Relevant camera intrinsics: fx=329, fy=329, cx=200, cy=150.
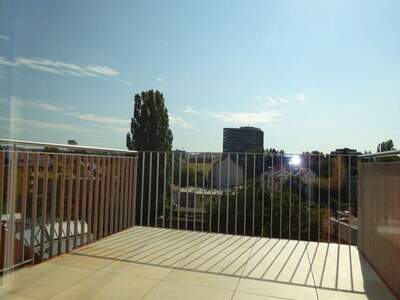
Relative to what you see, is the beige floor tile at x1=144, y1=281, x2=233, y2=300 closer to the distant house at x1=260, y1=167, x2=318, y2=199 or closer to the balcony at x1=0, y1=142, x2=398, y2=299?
the balcony at x1=0, y1=142, x2=398, y2=299

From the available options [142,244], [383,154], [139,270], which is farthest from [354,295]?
[142,244]

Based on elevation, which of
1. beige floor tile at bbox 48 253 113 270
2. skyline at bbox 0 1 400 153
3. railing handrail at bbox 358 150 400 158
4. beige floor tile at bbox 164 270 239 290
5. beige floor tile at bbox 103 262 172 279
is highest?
skyline at bbox 0 1 400 153

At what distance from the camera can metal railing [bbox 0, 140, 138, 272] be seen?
8.05 feet

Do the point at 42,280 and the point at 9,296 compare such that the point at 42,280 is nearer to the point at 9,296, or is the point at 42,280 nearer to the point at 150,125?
the point at 9,296

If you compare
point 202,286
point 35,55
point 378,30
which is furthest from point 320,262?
point 35,55

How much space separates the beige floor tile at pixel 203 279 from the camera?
8.52 ft

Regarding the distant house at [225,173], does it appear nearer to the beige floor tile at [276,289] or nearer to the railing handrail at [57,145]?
the railing handrail at [57,145]

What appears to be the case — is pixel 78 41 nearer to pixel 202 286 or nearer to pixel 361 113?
pixel 202 286

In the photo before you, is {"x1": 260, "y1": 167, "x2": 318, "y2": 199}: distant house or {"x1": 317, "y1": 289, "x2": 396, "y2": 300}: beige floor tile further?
{"x1": 260, "y1": 167, "x2": 318, "y2": 199}: distant house

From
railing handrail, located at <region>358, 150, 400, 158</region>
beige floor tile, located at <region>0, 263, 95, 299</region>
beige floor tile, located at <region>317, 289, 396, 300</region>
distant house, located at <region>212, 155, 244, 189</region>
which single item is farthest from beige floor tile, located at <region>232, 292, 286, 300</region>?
distant house, located at <region>212, 155, 244, 189</region>

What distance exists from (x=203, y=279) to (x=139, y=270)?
575 mm

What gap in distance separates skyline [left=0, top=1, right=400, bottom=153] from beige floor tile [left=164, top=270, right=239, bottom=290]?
5.26ft

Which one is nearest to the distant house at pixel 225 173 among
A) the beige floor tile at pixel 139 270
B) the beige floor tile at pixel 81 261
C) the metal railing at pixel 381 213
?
the metal railing at pixel 381 213

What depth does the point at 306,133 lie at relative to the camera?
37.1ft
